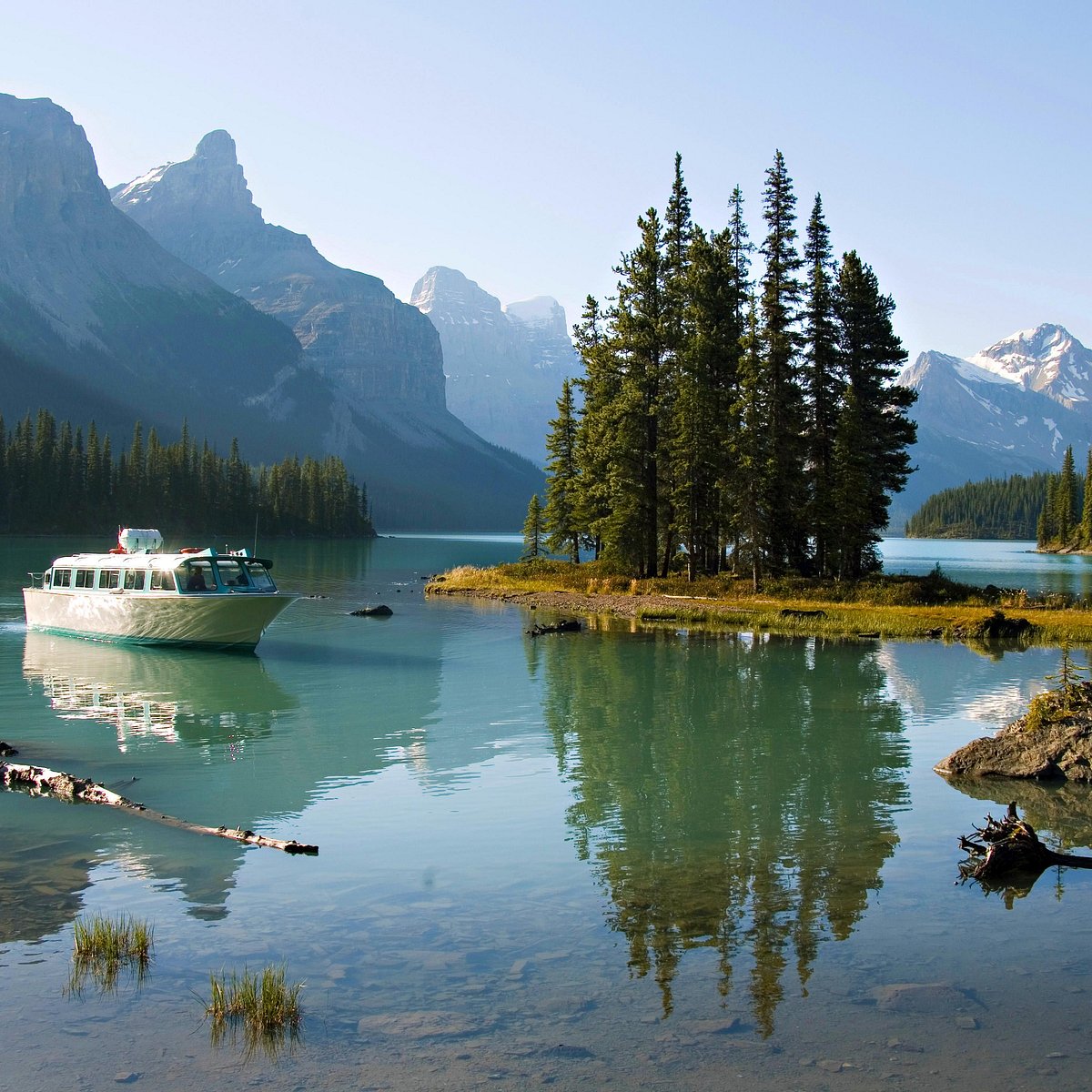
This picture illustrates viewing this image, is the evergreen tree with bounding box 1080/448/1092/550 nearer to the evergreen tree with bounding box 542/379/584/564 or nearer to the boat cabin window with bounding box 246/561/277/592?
the evergreen tree with bounding box 542/379/584/564

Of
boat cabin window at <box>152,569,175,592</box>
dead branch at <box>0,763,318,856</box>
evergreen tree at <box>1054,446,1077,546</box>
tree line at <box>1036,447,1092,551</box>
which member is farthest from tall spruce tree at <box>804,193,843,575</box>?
evergreen tree at <box>1054,446,1077,546</box>

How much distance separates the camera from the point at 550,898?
12.6m

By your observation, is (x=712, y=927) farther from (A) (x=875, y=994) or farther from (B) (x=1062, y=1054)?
(B) (x=1062, y=1054)

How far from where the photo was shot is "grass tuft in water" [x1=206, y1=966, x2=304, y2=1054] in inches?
347

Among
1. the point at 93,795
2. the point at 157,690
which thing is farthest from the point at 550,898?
the point at 157,690

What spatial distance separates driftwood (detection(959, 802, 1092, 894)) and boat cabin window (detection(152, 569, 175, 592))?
32022 millimetres

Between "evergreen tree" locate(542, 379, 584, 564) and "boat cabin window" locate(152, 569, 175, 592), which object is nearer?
"boat cabin window" locate(152, 569, 175, 592)

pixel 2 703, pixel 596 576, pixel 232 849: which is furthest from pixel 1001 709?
pixel 596 576

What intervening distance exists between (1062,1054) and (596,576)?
2230 inches

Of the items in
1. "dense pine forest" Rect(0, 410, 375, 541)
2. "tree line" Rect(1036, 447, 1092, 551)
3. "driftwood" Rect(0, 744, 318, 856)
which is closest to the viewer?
"driftwood" Rect(0, 744, 318, 856)

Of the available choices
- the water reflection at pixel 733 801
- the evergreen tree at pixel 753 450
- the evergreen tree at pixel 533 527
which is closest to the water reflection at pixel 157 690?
the water reflection at pixel 733 801

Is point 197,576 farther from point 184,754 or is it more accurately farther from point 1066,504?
point 1066,504

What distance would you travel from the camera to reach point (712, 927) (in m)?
11.4

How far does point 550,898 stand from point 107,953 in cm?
495
